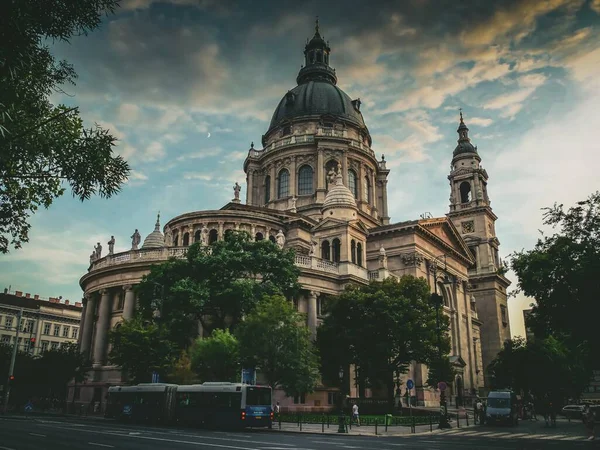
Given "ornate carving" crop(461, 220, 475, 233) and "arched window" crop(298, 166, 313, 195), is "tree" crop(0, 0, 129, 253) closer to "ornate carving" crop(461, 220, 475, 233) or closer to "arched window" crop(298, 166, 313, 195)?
"arched window" crop(298, 166, 313, 195)

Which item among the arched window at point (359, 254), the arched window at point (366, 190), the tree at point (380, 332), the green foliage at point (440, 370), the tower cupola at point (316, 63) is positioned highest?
the tower cupola at point (316, 63)

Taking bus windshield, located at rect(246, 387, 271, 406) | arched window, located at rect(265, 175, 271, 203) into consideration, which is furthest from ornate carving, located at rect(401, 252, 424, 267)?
bus windshield, located at rect(246, 387, 271, 406)

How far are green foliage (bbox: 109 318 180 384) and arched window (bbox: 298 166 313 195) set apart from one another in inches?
1492

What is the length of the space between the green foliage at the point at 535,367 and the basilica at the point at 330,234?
399 centimetres

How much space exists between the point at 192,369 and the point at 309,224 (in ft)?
87.2

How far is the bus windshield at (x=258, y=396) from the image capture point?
94.5ft

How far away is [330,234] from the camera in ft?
171

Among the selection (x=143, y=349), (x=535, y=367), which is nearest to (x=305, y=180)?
(x=535, y=367)

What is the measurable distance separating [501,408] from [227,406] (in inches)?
826

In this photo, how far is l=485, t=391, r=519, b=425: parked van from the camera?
123 ft

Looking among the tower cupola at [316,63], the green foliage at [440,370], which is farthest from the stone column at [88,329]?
the tower cupola at [316,63]

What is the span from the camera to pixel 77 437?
68.7 ft

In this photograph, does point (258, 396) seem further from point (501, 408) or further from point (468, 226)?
point (468, 226)

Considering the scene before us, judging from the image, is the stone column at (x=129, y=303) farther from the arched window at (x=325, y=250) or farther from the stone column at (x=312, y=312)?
the arched window at (x=325, y=250)
